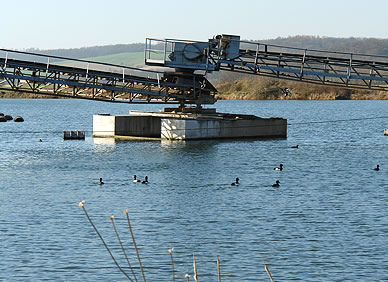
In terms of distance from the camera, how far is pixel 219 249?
31.2m

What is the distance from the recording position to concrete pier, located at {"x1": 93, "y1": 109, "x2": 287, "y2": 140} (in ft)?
264

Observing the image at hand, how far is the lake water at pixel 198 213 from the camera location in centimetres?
2841

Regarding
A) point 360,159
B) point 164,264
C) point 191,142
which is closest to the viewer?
point 164,264

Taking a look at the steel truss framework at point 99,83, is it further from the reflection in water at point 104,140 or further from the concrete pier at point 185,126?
the reflection in water at point 104,140

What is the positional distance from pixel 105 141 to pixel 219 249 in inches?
2152

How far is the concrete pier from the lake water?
368cm

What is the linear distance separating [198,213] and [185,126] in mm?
40123

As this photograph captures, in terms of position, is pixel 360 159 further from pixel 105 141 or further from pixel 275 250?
pixel 275 250

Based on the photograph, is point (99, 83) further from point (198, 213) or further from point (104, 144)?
point (198, 213)

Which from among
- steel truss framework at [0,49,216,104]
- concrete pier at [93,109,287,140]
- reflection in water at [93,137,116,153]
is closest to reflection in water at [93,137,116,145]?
reflection in water at [93,137,116,153]

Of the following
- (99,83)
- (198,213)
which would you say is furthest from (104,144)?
(198,213)

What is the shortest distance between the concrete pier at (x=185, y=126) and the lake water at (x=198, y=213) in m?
3.68

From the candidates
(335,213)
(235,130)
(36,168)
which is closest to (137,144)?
→ (235,130)

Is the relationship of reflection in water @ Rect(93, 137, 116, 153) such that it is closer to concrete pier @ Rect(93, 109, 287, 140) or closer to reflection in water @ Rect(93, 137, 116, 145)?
reflection in water @ Rect(93, 137, 116, 145)
